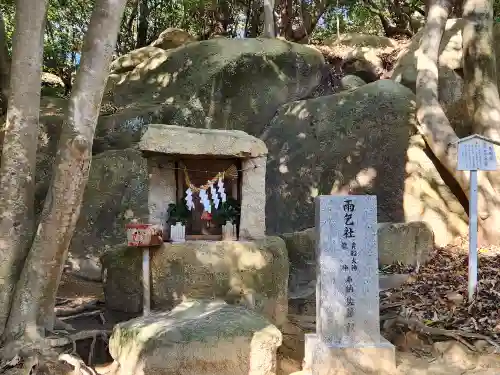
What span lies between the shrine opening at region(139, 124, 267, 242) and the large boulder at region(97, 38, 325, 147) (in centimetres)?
526

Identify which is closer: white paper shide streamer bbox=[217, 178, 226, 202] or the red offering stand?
the red offering stand

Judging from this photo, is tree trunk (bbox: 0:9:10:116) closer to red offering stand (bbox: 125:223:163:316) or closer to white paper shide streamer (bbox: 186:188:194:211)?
white paper shide streamer (bbox: 186:188:194:211)

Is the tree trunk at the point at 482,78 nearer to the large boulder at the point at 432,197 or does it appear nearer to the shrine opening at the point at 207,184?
the large boulder at the point at 432,197

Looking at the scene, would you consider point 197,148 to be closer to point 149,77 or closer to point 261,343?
point 261,343

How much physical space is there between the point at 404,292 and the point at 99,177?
6.58 m

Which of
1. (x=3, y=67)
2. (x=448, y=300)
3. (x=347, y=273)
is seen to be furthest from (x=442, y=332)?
(x=3, y=67)

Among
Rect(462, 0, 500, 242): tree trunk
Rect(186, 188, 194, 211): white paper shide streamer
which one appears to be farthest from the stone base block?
Rect(462, 0, 500, 242): tree trunk

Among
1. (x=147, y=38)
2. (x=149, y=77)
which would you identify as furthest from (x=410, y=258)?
(x=147, y=38)

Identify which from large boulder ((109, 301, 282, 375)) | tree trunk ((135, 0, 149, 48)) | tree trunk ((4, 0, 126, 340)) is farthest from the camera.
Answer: tree trunk ((135, 0, 149, 48))

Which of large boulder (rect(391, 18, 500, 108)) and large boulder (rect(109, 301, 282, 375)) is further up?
large boulder (rect(391, 18, 500, 108))

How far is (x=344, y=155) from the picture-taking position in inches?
413

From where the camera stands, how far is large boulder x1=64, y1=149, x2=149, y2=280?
31.8 ft

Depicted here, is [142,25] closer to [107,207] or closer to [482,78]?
[107,207]

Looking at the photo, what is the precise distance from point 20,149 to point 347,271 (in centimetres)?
361
